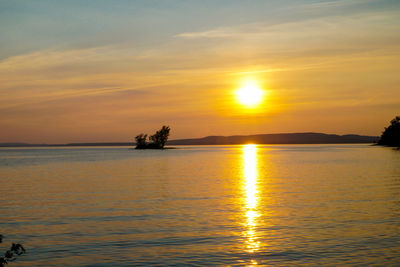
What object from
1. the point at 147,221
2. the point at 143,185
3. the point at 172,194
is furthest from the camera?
the point at 143,185

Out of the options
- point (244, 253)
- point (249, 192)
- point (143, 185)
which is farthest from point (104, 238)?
point (143, 185)

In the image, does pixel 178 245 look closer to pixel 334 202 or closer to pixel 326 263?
pixel 326 263

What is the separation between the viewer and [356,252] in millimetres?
21781

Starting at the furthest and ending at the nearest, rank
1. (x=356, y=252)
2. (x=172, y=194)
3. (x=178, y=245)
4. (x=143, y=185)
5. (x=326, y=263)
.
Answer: (x=143, y=185)
(x=172, y=194)
(x=178, y=245)
(x=356, y=252)
(x=326, y=263)

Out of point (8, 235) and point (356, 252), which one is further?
point (8, 235)

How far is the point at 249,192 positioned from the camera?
4819cm

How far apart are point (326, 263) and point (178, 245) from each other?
761cm

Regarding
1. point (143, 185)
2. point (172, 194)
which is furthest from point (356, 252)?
point (143, 185)

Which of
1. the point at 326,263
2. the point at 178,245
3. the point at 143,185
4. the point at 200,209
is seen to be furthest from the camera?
the point at 143,185

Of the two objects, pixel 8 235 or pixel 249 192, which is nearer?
pixel 8 235

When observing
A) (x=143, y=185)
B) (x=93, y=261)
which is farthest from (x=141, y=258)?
(x=143, y=185)

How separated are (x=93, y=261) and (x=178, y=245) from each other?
15.6 feet

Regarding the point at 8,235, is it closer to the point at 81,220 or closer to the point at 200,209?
the point at 81,220

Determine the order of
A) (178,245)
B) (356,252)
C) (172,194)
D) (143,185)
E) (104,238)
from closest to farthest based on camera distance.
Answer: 1. (356,252)
2. (178,245)
3. (104,238)
4. (172,194)
5. (143,185)
